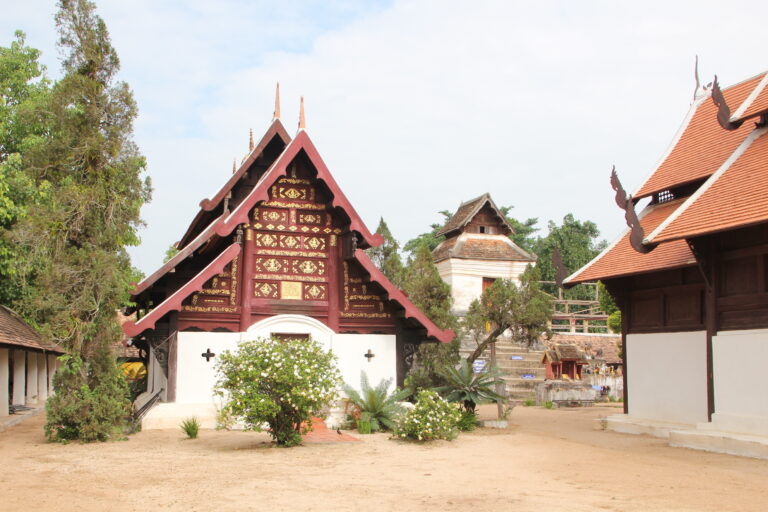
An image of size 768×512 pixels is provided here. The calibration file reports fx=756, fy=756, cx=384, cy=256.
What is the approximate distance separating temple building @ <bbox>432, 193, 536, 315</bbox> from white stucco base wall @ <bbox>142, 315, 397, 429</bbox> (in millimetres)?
18024

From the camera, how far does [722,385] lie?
12508 mm

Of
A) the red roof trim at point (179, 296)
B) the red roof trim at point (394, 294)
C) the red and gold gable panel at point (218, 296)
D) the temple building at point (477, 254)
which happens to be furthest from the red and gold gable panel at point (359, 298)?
the temple building at point (477, 254)

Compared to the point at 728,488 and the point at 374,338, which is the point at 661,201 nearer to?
the point at 374,338

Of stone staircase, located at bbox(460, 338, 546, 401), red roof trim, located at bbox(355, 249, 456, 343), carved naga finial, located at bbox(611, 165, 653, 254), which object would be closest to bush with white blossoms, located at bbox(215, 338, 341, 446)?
red roof trim, located at bbox(355, 249, 456, 343)

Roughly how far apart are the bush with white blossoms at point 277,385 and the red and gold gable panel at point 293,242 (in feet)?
12.5

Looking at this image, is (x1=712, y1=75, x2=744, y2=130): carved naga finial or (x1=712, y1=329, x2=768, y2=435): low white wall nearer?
(x1=712, y1=329, x2=768, y2=435): low white wall

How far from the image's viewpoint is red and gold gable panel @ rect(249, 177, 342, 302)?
15.8m

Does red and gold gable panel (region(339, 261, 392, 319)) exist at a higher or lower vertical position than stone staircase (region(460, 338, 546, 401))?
higher

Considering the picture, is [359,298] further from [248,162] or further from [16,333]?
[16,333]

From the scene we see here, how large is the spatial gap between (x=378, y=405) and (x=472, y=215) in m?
21.9

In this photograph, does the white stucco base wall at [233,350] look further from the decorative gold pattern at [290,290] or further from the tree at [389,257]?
the tree at [389,257]

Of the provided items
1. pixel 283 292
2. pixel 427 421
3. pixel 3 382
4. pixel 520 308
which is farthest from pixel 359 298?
pixel 3 382

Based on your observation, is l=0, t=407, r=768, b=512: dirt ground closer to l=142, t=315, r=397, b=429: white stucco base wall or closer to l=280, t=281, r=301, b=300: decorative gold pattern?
l=142, t=315, r=397, b=429: white stucco base wall

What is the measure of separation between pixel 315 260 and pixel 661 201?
777cm
